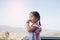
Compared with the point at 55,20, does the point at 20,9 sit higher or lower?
higher

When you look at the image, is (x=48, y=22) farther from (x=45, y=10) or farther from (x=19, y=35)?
(x=19, y=35)

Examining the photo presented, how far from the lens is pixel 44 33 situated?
2.47 metres

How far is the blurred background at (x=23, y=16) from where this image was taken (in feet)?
7.93

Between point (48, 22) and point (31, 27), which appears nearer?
point (31, 27)

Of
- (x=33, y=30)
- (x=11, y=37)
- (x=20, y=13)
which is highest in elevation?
(x=20, y=13)

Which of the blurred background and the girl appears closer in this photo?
the girl

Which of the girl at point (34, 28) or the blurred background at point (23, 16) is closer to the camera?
the girl at point (34, 28)

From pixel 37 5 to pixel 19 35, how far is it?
0.53 metres

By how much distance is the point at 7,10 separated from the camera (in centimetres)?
245

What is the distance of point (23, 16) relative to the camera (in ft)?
7.98

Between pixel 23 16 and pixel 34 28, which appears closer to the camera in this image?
pixel 34 28

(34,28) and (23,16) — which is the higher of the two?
(23,16)

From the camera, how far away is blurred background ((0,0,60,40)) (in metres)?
2.42

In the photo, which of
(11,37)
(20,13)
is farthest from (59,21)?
(11,37)
